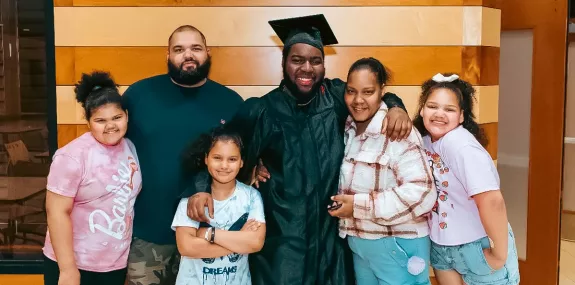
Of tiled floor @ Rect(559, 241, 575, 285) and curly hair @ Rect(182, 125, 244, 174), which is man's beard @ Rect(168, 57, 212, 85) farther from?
tiled floor @ Rect(559, 241, 575, 285)

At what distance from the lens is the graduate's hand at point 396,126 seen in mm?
1898

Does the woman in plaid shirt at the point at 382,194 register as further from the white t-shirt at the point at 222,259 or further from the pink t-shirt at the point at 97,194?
the pink t-shirt at the point at 97,194

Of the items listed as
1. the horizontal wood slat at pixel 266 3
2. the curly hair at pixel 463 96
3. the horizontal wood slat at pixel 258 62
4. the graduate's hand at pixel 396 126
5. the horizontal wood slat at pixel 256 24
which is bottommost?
the graduate's hand at pixel 396 126

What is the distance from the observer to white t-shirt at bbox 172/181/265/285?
1913 mm

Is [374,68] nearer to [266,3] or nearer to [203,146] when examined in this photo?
[203,146]

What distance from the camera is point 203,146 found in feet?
6.54

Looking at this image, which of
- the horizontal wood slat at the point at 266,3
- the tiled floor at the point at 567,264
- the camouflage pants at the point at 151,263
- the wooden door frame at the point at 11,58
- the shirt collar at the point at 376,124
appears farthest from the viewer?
the tiled floor at the point at 567,264

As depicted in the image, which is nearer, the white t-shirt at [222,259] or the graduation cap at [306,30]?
the white t-shirt at [222,259]

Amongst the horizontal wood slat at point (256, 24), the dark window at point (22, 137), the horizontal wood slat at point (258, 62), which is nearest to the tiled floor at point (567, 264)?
the horizontal wood slat at point (258, 62)

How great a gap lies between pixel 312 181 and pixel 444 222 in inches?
20.7

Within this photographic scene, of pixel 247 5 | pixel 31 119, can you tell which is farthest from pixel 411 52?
pixel 31 119

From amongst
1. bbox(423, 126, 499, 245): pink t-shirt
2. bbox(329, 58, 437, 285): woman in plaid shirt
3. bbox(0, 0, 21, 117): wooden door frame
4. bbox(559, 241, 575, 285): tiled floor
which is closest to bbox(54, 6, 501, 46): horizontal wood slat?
bbox(329, 58, 437, 285): woman in plaid shirt

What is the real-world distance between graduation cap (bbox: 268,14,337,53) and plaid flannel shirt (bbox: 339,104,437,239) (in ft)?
1.25

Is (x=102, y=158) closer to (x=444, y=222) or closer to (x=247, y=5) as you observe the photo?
(x=247, y=5)
